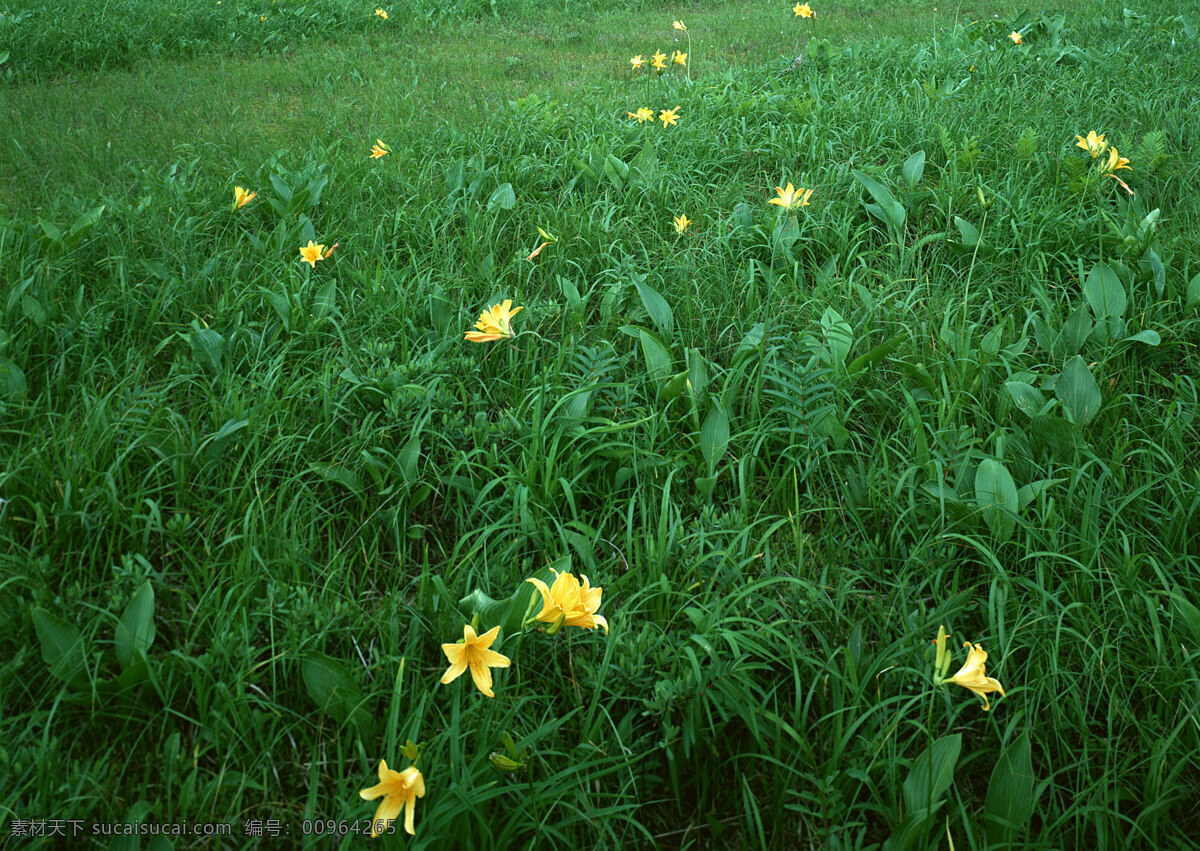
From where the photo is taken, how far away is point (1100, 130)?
3164 mm

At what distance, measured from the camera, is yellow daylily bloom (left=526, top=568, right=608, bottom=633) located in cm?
122

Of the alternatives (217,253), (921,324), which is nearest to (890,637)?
(921,324)

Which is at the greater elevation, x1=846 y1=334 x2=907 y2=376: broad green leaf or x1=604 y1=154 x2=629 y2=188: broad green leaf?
x1=604 y1=154 x2=629 y2=188: broad green leaf

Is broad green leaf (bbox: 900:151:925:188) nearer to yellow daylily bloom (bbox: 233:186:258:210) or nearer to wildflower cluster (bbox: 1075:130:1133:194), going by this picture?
wildflower cluster (bbox: 1075:130:1133:194)

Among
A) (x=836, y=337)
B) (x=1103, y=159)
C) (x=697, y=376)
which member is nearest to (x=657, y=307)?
(x=697, y=376)

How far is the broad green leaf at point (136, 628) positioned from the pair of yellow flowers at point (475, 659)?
47 cm

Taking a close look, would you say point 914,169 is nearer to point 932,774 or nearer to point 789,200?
point 789,200

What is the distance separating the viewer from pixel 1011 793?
1.13 meters

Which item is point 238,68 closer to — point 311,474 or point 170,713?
point 311,474

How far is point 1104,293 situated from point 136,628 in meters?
2.39

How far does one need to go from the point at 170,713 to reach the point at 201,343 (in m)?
1.04

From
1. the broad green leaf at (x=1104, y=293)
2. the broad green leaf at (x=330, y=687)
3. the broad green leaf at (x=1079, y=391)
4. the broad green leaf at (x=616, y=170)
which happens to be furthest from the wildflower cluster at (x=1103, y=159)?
Result: the broad green leaf at (x=330, y=687)

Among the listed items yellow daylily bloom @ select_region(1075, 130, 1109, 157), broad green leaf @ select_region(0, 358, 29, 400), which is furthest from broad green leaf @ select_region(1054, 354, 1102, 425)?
broad green leaf @ select_region(0, 358, 29, 400)

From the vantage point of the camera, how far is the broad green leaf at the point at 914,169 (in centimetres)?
274
